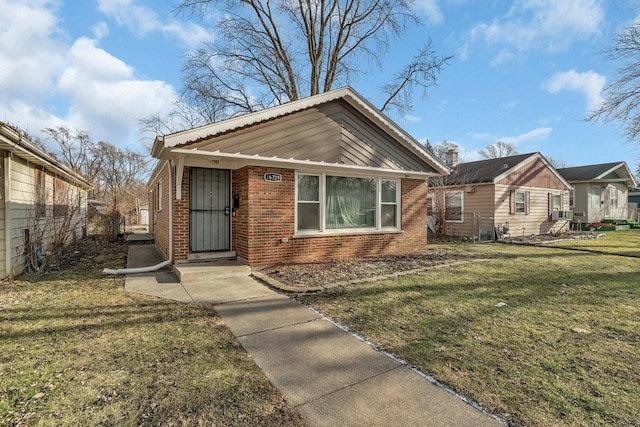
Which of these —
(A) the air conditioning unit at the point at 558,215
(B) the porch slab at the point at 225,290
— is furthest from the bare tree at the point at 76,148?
(A) the air conditioning unit at the point at 558,215

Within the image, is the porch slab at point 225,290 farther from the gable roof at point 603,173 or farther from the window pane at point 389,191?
the gable roof at point 603,173

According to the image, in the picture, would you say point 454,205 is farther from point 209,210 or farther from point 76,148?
point 76,148

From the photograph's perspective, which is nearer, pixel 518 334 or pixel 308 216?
pixel 518 334

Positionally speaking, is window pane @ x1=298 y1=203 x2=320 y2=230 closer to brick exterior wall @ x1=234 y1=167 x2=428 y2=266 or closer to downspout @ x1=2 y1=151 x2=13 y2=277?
brick exterior wall @ x1=234 y1=167 x2=428 y2=266

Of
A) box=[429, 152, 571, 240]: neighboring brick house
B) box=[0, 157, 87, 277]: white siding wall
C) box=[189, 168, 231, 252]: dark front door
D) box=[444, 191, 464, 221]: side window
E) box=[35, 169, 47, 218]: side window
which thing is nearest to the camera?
box=[0, 157, 87, 277]: white siding wall

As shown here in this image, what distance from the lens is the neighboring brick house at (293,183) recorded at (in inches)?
274

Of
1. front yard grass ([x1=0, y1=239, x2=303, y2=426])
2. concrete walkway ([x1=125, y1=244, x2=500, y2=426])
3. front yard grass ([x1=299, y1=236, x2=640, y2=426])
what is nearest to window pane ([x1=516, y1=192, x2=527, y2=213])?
front yard grass ([x1=299, y1=236, x2=640, y2=426])

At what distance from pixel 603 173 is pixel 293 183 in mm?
24201

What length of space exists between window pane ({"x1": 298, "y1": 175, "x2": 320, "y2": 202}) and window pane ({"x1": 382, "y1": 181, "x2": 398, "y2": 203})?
2.35 meters

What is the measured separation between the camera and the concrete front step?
20.0 feet

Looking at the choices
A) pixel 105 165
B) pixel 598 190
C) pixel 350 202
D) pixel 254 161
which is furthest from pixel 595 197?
pixel 105 165

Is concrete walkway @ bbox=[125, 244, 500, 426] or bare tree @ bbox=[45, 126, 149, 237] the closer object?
concrete walkway @ bbox=[125, 244, 500, 426]

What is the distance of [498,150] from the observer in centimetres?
5059

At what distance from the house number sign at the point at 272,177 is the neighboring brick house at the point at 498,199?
10543 mm
